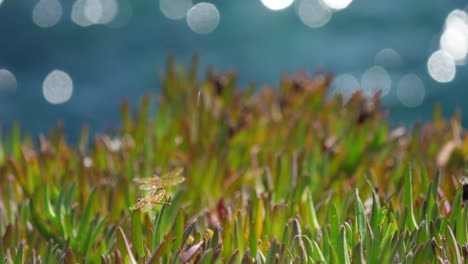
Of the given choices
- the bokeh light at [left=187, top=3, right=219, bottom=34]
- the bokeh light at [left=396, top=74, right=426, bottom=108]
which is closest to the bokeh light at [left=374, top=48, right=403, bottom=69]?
the bokeh light at [left=396, top=74, right=426, bottom=108]

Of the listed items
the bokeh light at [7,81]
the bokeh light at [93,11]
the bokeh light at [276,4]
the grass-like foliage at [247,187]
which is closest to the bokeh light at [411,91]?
the bokeh light at [276,4]

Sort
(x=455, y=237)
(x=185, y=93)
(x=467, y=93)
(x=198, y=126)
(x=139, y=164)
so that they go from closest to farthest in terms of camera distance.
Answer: (x=455, y=237)
(x=139, y=164)
(x=198, y=126)
(x=185, y=93)
(x=467, y=93)

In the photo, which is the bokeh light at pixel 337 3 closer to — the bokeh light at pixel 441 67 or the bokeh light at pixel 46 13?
the bokeh light at pixel 441 67

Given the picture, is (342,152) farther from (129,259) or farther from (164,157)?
(129,259)

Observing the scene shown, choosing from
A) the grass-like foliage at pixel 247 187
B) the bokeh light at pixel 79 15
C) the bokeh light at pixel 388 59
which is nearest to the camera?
the grass-like foliage at pixel 247 187

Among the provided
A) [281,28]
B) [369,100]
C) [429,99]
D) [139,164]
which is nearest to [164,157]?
[139,164]

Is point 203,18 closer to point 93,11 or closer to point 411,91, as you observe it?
point 93,11

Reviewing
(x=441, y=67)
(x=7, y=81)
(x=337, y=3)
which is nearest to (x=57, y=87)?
(x=7, y=81)
